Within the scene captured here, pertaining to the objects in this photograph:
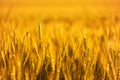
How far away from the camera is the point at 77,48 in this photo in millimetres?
1295

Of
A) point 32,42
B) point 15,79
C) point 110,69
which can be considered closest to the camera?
point 15,79

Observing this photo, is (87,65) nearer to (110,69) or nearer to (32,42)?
(110,69)

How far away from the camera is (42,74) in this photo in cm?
128

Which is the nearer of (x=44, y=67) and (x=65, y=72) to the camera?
(x=65, y=72)

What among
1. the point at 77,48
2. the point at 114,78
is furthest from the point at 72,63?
the point at 114,78

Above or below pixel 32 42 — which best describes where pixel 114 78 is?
below

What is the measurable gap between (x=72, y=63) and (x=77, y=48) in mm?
67

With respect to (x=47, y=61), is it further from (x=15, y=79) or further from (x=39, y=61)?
(x=15, y=79)

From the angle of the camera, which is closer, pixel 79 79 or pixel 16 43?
pixel 79 79

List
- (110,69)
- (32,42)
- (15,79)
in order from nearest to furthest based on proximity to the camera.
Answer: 1. (15,79)
2. (110,69)
3. (32,42)

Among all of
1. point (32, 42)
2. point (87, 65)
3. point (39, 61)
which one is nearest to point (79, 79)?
point (87, 65)

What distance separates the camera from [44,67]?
1303 millimetres

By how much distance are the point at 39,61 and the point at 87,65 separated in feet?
0.58

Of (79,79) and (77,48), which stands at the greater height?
(77,48)
